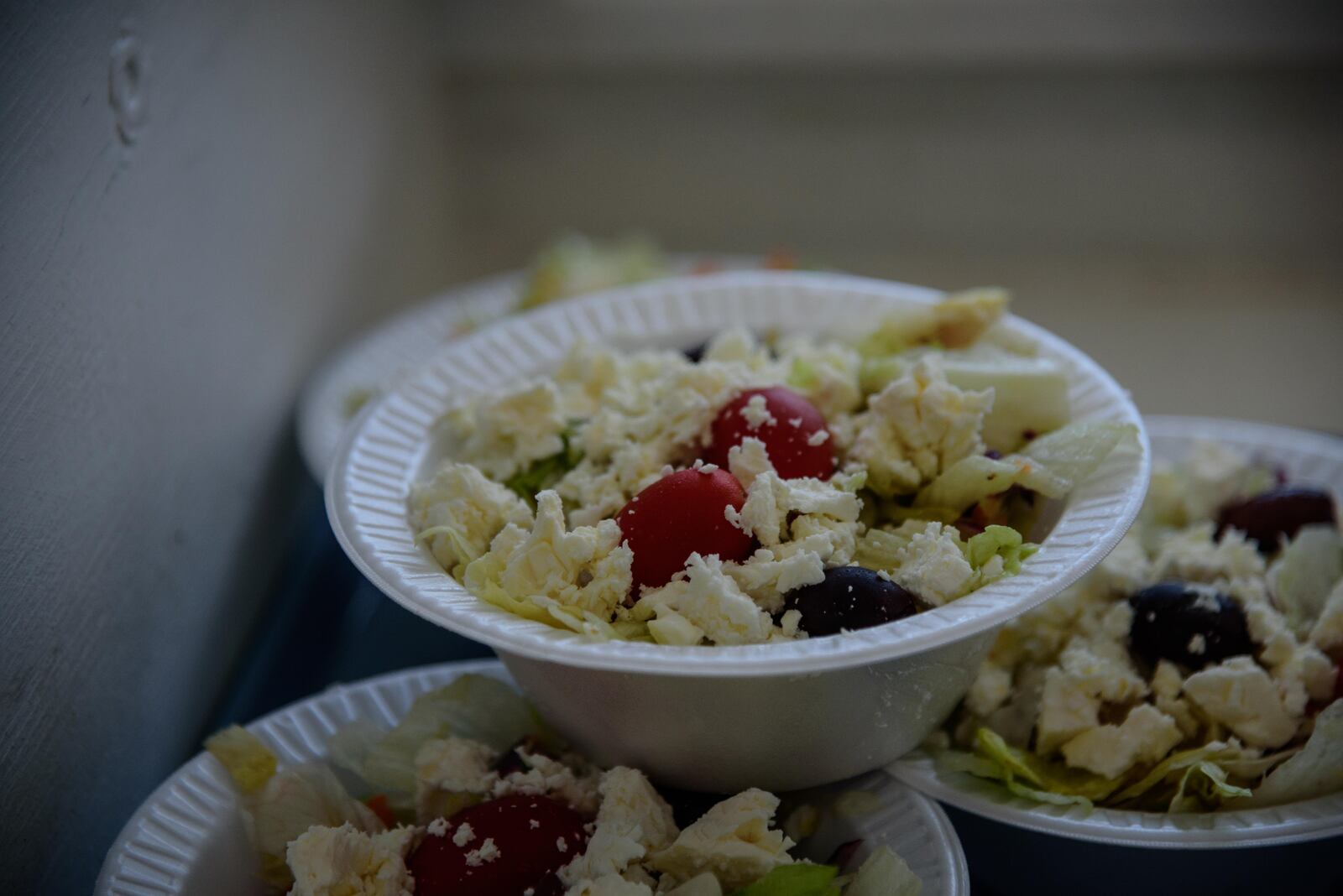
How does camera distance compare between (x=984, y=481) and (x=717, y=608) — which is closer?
(x=717, y=608)

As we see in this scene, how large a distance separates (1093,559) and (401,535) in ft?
1.63

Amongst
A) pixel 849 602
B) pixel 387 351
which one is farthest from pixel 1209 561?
pixel 387 351

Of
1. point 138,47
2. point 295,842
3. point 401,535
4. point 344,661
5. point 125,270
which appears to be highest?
point 138,47

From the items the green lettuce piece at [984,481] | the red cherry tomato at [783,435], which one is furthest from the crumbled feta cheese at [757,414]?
the green lettuce piece at [984,481]

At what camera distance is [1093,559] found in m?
0.80

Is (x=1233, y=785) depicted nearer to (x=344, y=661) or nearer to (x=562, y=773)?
(x=562, y=773)

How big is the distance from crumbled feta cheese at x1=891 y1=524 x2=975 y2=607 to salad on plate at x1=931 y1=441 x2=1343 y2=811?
0.17 metres

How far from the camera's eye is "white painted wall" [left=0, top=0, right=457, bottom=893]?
92 centimetres

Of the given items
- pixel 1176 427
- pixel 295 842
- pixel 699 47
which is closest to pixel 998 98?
pixel 699 47

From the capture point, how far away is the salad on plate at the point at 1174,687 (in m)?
0.91

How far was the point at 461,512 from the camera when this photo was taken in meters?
0.92

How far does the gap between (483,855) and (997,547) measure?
16.4 inches

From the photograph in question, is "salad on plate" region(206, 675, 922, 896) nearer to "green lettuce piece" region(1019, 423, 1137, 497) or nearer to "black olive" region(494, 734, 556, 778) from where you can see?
"black olive" region(494, 734, 556, 778)

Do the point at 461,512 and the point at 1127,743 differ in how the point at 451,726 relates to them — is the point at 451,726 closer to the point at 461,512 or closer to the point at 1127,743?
the point at 461,512
